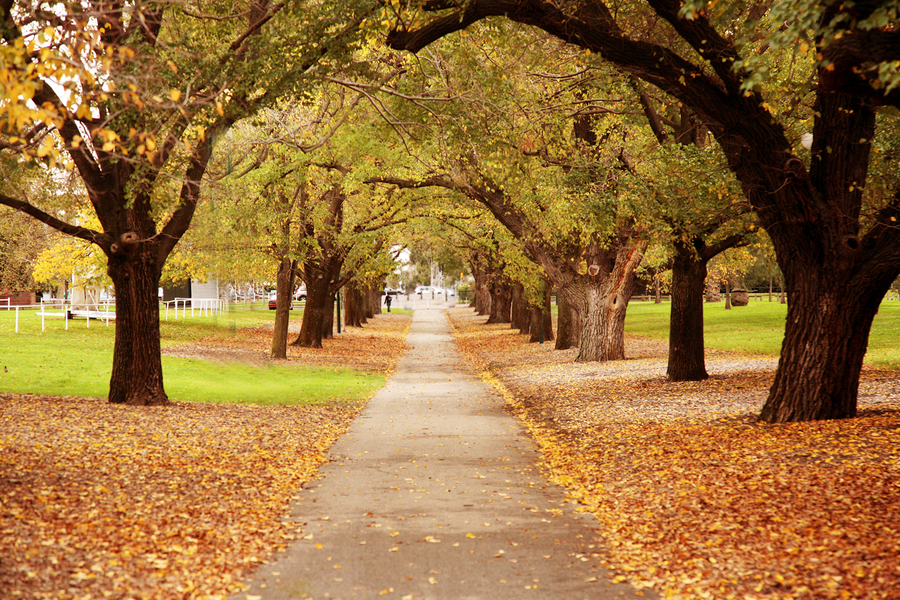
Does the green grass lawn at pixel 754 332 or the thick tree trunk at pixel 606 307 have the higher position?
the thick tree trunk at pixel 606 307

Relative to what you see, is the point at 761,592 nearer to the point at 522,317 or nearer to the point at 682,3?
the point at 682,3

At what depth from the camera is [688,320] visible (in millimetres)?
16094

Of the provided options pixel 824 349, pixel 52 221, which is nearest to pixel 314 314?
pixel 52 221

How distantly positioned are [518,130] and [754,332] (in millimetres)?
23861

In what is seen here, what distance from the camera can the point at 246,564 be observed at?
545 cm

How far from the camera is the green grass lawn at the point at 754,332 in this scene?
24.6 m

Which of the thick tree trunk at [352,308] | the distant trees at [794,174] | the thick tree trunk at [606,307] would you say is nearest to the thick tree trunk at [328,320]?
the thick tree trunk at [352,308]

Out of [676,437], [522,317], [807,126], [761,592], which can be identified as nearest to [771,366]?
[807,126]

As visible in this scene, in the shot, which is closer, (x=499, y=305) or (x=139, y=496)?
(x=139, y=496)

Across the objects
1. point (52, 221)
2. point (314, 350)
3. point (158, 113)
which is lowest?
point (314, 350)

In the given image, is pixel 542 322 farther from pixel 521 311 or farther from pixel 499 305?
pixel 499 305

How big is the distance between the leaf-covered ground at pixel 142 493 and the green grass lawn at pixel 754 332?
1520 cm

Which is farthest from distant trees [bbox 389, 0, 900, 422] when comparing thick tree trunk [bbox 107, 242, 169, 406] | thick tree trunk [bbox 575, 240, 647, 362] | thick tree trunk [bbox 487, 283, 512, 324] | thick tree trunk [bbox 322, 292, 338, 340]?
thick tree trunk [bbox 487, 283, 512, 324]

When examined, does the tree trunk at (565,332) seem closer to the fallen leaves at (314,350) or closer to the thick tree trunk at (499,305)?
the fallen leaves at (314,350)
